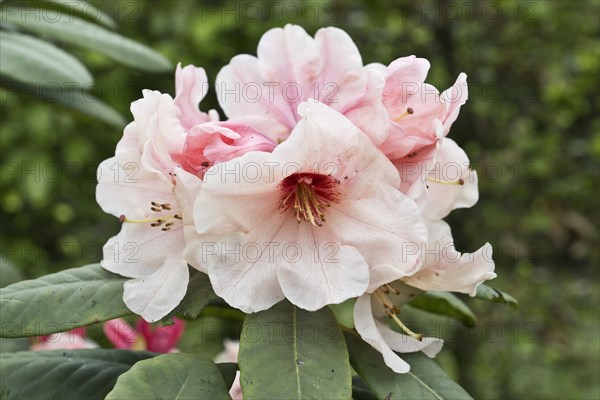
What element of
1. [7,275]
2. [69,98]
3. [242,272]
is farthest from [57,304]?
[69,98]

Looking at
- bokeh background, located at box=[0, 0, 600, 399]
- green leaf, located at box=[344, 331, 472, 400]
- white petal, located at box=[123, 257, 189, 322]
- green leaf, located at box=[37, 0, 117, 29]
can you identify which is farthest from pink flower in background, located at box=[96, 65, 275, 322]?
bokeh background, located at box=[0, 0, 600, 399]

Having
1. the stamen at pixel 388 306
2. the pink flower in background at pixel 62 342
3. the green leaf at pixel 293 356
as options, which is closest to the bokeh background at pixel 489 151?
the pink flower in background at pixel 62 342

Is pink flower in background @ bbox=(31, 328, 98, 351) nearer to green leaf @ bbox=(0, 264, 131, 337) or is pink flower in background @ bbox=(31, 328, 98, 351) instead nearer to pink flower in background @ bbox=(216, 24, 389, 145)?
green leaf @ bbox=(0, 264, 131, 337)

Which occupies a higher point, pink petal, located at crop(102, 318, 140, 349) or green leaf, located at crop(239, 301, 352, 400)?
green leaf, located at crop(239, 301, 352, 400)

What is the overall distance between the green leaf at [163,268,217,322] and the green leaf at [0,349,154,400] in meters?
0.16

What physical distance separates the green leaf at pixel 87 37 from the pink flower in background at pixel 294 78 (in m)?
0.40

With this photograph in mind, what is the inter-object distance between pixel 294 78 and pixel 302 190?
144 millimetres

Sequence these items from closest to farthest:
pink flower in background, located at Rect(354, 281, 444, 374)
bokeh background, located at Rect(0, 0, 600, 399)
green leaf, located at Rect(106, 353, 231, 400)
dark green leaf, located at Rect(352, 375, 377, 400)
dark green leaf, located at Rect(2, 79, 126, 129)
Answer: green leaf, located at Rect(106, 353, 231, 400), pink flower in background, located at Rect(354, 281, 444, 374), dark green leaf, located at Rect(352, 375, 377, 400), dark green leaf, located at Rect(2, 79, 126, 129), bokeh background, located at Rect(0, 0, 600, 399)

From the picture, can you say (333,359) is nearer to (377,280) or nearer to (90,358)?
(377,280)

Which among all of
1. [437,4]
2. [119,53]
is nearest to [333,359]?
[119,53]

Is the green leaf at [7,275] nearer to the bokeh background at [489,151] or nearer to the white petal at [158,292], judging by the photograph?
the white petal at [158,292]

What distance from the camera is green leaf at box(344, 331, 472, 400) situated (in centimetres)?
82

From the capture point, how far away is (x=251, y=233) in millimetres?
825

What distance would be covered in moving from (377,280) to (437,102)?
0.68 feet
